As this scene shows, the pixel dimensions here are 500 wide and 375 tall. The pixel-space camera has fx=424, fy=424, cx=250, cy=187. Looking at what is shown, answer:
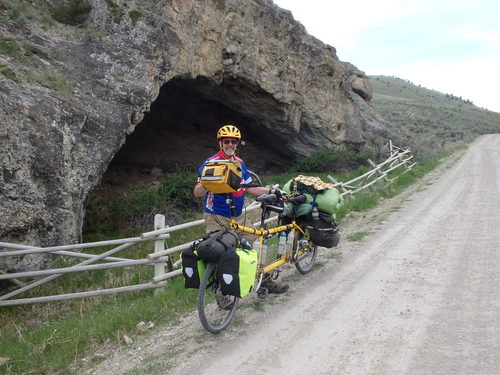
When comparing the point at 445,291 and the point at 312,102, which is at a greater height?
Result: the point at 312,102

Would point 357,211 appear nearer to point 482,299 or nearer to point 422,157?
point 482,299

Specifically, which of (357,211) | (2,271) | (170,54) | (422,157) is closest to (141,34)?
(170,54)

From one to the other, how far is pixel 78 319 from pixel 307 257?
3.26 m

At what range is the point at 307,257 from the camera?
21.0 ft

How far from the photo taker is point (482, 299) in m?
4.75

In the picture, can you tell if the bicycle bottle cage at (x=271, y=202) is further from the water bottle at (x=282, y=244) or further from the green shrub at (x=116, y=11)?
the green shrub at (x=116, y=11)

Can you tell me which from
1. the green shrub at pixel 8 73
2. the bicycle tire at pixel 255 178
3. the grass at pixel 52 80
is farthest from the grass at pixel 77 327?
the grass at pixel 52 80

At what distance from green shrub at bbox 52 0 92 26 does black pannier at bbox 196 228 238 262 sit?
6.76 m

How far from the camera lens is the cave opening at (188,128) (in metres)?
12.9

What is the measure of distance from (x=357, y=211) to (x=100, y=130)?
6.43 m

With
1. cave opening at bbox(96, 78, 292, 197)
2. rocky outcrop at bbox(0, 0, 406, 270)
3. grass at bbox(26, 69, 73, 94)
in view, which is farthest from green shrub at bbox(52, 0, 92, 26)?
cave opening at bbox(96, 78, 292, 197)

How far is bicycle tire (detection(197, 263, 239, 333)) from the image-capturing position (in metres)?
4.11

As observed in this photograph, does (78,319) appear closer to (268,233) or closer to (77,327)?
(77,327)

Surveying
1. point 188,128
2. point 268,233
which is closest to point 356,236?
point 268,233
